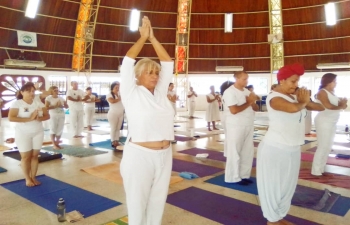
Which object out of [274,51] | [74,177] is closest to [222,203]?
[74,177]

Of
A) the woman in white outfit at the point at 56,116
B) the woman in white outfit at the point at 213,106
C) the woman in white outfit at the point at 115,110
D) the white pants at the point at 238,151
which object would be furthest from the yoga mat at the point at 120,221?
the woman in white outfit at the point at 213,106

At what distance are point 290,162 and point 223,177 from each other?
2.26 meters

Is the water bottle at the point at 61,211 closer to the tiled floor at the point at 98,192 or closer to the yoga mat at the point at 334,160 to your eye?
the tiled floor at the point at 98,192

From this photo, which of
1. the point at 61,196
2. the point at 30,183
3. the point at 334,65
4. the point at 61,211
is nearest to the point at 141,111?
the point at 61,211

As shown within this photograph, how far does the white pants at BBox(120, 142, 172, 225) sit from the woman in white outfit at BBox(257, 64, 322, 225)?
3.53 feet

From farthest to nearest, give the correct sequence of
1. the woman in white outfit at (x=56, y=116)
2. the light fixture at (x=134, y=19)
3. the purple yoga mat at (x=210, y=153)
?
the light fixture at (x=134, y=19), the woman in white outfit at (x=56, y=116), the purple yoga mat at (x=210, y=153)

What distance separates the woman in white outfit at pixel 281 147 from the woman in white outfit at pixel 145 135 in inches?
42.0

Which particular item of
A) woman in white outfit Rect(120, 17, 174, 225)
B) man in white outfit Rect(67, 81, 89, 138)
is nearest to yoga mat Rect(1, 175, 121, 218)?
woman in white outfit Rect(120, 17, 174, 225)

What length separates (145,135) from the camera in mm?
2150

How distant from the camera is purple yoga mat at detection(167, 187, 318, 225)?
10.8ft

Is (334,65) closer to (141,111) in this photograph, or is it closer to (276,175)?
(276,175)

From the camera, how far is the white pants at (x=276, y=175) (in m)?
2.77

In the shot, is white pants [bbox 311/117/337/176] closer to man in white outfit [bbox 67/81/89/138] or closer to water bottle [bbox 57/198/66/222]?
water bottle [bbox 57/198/66/222]

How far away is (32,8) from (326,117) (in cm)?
1571
